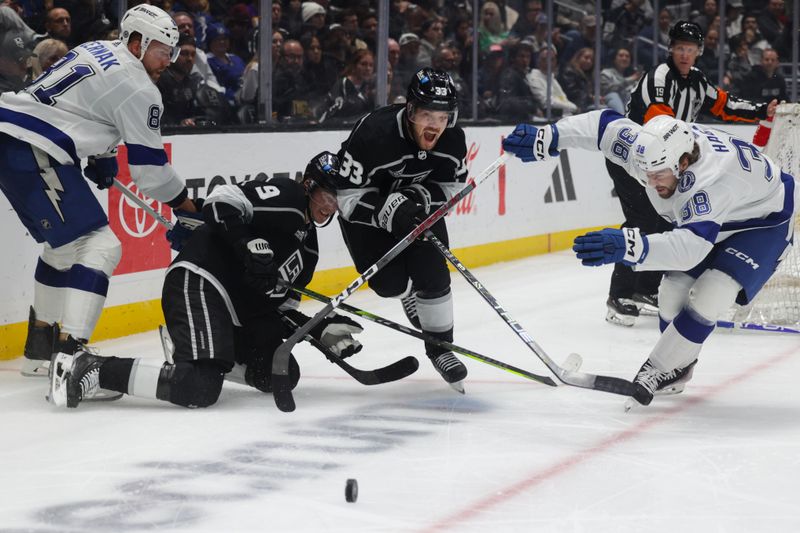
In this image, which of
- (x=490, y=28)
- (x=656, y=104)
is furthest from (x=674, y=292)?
(x=490, y=28)

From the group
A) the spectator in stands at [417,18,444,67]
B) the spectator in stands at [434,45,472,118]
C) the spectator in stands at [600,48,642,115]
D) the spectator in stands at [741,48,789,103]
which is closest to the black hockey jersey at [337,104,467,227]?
the spectator in stands at [417,18,444,67]

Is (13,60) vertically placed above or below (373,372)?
above

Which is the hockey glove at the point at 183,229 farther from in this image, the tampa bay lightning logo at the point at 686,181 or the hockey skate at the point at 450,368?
the tampa bay lightning logo at the point at 686,181

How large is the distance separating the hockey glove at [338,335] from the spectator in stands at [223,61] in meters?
1.86

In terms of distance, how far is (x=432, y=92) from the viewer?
3.29 m

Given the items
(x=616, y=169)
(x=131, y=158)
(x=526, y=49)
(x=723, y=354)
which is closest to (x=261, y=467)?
(x=131, y=158)

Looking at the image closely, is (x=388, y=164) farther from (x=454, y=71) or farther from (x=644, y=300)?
(x=454, y=71)

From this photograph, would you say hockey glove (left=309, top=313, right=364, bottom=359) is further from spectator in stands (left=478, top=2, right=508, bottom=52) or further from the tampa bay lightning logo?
spectator in stands (left=478, top=2, right=508, bottom=52)

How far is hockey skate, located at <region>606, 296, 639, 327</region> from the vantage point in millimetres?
4941

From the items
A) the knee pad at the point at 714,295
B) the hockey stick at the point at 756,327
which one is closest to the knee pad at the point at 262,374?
the knee pad at the point at 714,295

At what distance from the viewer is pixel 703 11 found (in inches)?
345

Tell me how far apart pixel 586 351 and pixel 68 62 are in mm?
2141

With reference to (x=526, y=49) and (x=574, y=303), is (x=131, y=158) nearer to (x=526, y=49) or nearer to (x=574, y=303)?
(x=574, y=303)

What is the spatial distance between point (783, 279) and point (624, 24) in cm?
393
